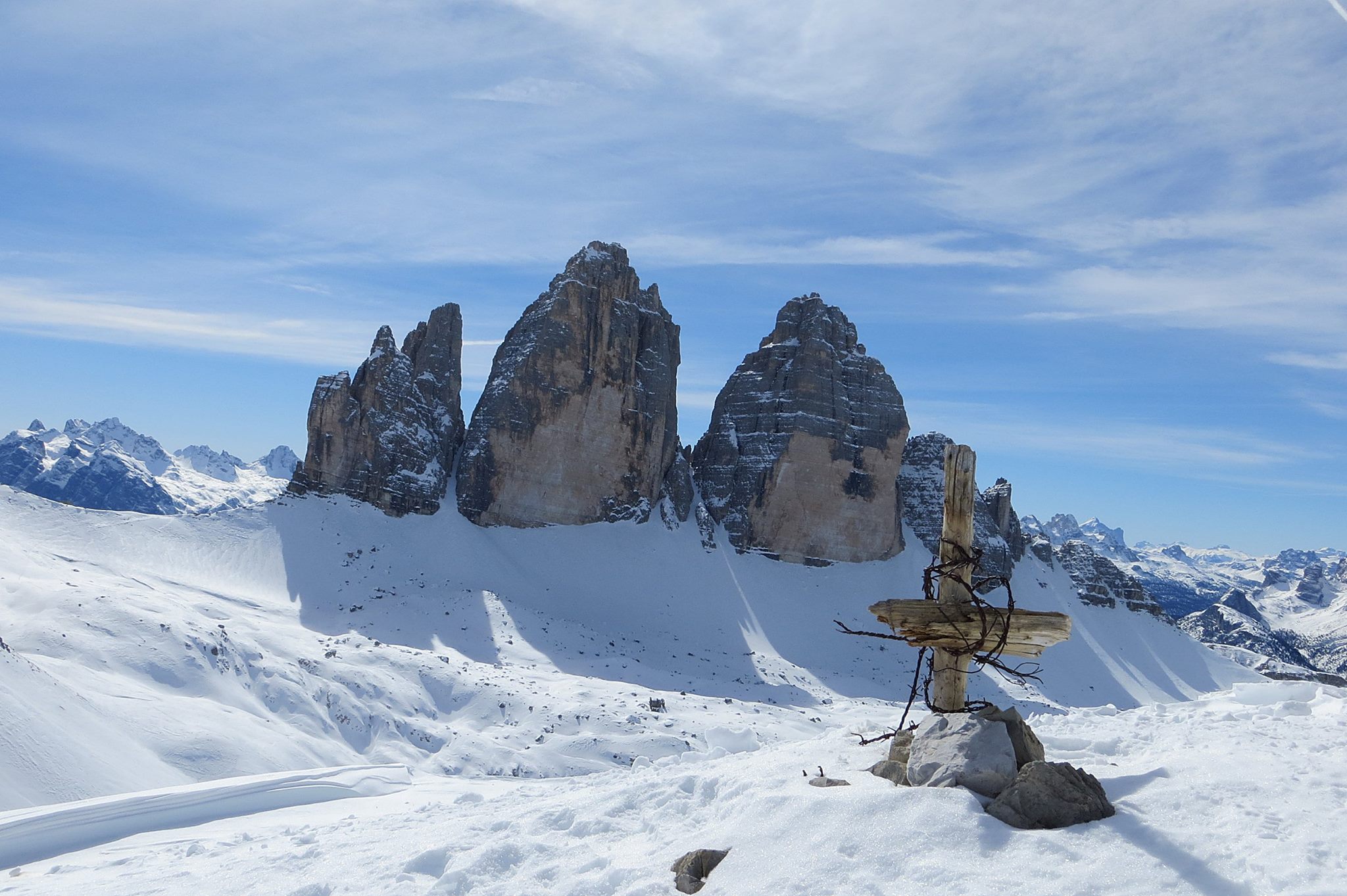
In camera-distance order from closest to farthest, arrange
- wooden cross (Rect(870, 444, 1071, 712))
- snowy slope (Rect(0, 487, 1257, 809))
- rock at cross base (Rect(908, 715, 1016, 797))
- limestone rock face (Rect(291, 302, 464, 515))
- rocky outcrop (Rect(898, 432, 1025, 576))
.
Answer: rock at cross base (Rect(908, 715, 1016, 797)) → wooden cross (Rect(870, 444, 1071, 712)) → snowy slope (Rect(0, 487, 1257, 809)) → limestone rock face (Rect(291, 302, 464, 515)) → rocky outcrop (Rect(898, 432, 1025, 576))

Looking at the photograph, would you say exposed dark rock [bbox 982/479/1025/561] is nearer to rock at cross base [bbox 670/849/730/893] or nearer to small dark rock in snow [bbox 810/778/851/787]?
small dark rock in snow [bbox 810/778/851/787]

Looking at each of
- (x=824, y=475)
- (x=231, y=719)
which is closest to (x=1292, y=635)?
(x=824, y=475)

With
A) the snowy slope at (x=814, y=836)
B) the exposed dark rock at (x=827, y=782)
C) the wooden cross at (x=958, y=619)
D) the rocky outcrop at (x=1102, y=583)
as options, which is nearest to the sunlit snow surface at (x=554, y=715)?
the snowy slope at (x=814, y=836)

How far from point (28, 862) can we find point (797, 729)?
2210 cm

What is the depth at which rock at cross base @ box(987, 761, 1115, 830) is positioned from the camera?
6.49 meters

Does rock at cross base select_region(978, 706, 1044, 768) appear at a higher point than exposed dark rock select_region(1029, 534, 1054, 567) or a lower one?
lower

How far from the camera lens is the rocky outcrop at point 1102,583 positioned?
68.5 metres

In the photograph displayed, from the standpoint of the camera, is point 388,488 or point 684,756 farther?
point 388,488

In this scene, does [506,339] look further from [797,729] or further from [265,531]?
[797,729]

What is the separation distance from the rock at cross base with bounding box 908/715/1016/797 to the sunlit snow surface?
16.4 inches

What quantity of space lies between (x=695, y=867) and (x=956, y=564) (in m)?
3.56

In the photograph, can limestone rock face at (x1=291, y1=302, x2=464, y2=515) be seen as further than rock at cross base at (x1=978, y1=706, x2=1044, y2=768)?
Yes

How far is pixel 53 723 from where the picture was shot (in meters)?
15.3

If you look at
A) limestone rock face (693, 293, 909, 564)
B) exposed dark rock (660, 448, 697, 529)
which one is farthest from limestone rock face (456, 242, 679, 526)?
limestone rock face (693, 293, 909, 564)
